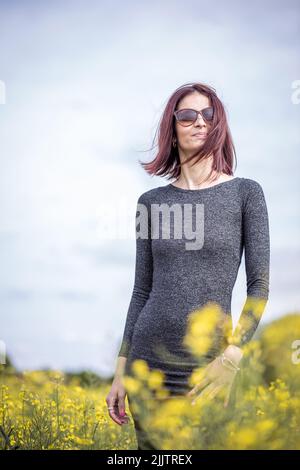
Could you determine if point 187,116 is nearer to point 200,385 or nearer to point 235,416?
point 200,385

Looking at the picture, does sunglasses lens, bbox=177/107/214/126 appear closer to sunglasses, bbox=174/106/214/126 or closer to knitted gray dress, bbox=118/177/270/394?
sunglasses, bbox=174/106/214/126

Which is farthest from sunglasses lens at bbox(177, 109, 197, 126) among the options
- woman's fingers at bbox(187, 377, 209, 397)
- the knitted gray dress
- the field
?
woman's fingers at bbox(187, 377, 209, 397)

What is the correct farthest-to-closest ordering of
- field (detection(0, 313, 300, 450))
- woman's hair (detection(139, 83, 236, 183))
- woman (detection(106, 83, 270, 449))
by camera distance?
woman's hair (detection(139, 83, 236, 183))
woman (detection(106, 83, 270, 449))
field (detection(0, 313, 300, 450))

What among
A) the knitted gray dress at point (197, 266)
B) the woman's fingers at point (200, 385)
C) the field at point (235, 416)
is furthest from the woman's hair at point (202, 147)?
the woman's fingers at point (200, 385)

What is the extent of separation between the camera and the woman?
2734 millimetres

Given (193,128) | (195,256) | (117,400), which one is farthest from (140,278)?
(193,128)

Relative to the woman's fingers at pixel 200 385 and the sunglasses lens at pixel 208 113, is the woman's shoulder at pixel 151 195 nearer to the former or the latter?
the sunglasses lens at pixel 208 113

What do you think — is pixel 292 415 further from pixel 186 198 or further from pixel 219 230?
pixel 186 198

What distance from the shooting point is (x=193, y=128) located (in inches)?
119

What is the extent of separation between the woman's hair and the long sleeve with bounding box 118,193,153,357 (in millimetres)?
227

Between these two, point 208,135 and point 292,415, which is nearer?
point 292,415
